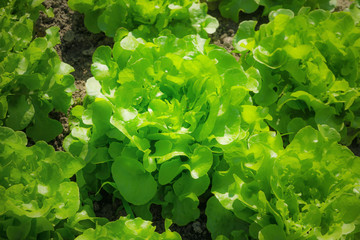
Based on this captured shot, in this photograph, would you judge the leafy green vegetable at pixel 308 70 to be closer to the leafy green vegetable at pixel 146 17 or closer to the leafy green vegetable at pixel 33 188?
the leafy green vegetable at pixel 146 17

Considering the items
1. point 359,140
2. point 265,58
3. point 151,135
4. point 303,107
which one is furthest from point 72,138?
point 359,140

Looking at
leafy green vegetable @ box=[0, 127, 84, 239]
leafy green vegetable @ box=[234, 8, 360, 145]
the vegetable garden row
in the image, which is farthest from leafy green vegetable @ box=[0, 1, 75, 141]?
leafy green vegetable @ box=[234, 8, 360, 145]

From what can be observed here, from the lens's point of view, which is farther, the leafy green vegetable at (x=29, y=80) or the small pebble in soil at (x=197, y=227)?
the small pebble in soil at (x=197, y=227)

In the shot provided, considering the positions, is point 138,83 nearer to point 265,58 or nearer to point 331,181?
point 265,58

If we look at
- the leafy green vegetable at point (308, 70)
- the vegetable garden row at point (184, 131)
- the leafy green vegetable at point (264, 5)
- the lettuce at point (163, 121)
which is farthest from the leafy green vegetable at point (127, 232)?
the leafy green vegetable at point (264, 5)

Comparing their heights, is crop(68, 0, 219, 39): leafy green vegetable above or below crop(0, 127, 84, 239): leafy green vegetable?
above

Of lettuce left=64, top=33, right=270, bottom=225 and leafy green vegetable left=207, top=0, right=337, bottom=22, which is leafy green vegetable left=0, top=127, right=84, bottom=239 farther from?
leafy green vegetable left=207, top=0, right=337, bottom=22

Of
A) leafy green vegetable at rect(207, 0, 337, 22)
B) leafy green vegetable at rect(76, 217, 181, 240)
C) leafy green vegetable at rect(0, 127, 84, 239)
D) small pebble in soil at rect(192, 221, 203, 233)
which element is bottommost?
small pebble in soil at rect(192, 221, 203, 233)

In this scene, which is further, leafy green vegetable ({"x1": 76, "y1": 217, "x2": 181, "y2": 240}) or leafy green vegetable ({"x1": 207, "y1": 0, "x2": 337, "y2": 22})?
leafy green vegetable ({"x1": 207, "y1": 0, "x2": 337, "y2": 22})

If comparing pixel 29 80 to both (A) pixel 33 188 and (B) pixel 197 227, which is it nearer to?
→ (A) pixel 33 188
